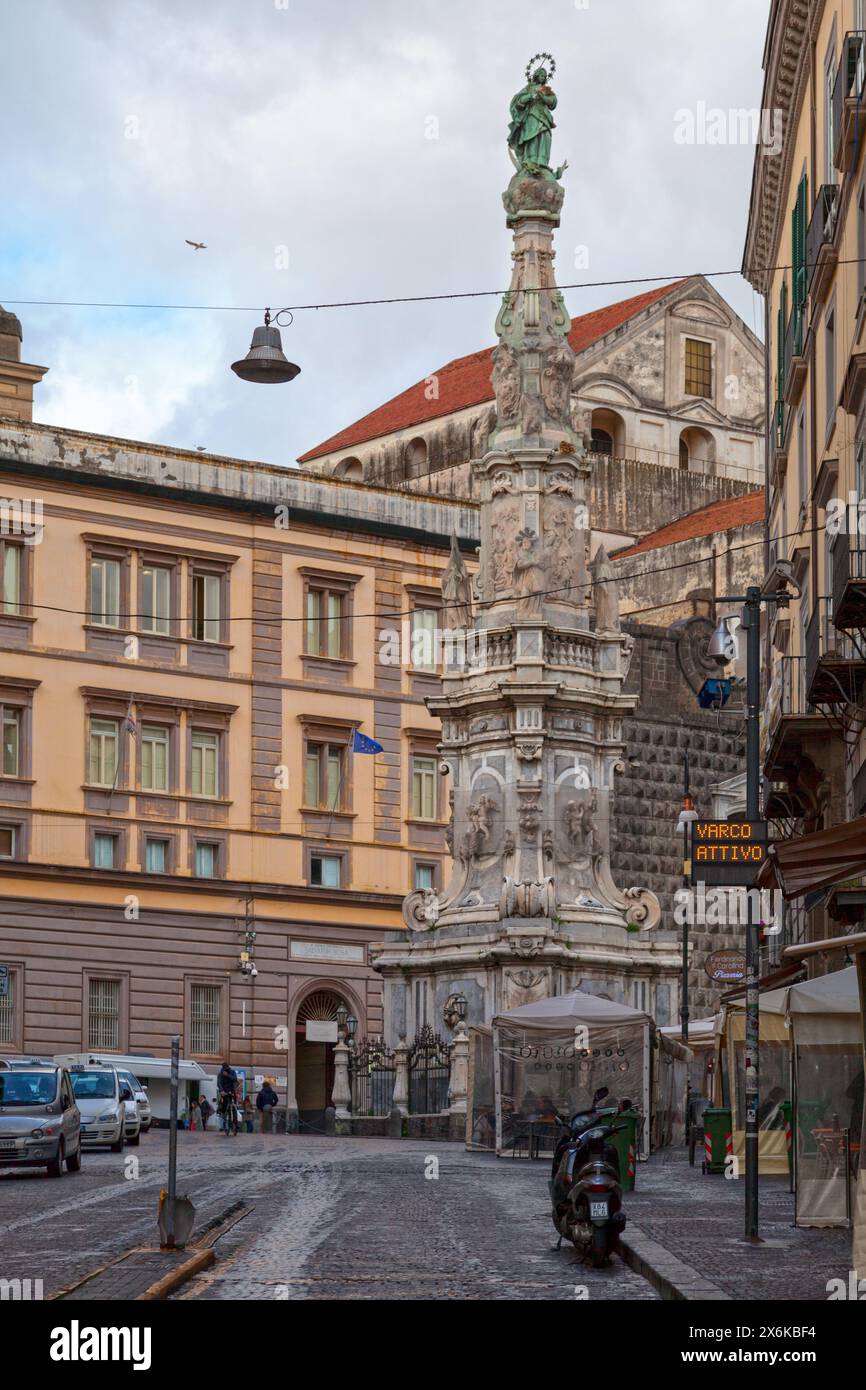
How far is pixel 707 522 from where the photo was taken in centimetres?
7606

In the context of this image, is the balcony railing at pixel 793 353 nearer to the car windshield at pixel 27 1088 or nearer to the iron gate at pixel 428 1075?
the car windshield at pixel 27 1088

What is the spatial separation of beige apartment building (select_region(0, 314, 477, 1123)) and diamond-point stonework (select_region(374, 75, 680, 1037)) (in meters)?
9.20

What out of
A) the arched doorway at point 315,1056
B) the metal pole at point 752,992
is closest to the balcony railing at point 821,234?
the metal pole at point 752,992

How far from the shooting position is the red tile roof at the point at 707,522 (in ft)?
243

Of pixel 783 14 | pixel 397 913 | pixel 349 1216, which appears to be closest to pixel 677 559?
pixel 397 913

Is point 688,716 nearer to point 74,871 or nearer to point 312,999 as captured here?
point 312,999

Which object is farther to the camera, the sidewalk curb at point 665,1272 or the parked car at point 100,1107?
the parked car at point 100,1107

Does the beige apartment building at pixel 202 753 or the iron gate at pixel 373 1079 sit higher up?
the beige apartment building at pixel 202 753

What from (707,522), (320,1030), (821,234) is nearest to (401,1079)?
(320,1030)

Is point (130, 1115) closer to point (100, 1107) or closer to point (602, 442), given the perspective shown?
point (100, 1107)

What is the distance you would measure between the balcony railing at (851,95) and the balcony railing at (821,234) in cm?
142

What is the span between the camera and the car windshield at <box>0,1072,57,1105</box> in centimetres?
3397

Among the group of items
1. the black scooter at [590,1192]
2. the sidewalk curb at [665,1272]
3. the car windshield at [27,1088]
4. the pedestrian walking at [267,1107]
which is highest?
the car windshield at [27,1088]

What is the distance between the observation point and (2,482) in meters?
60.2
